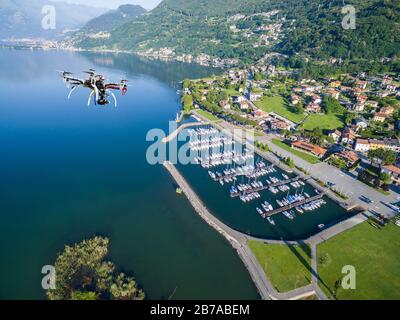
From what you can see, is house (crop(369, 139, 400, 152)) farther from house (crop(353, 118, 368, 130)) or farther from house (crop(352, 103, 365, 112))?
house (crop(352, 103, 365, 112))

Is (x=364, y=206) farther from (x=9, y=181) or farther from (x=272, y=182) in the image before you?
(x=9, y=181)

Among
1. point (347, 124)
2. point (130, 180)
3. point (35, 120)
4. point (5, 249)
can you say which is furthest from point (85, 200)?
point (347, 124)

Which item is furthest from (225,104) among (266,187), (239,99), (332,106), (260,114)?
(266,187)

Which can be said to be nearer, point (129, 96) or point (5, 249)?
point (5, 249)

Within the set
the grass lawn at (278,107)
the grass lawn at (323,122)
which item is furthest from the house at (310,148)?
the grass lawn at (278,107)

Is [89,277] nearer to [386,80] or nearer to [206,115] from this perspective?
[206,115]

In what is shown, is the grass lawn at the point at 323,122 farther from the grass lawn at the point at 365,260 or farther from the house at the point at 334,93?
the grass lawn at the point at 365,260

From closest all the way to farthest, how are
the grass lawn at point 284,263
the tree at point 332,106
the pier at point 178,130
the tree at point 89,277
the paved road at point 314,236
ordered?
the tree at point 89,277
the paved road at point 314,236
the grass lawn at point 284,263
the pier at point 178,130
the tree at point 332,106
